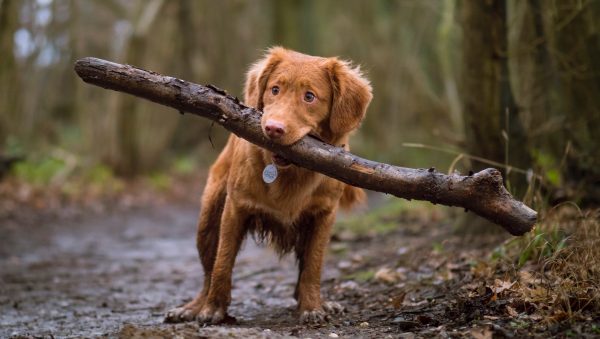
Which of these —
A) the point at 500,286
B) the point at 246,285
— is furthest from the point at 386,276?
the point at 500,286

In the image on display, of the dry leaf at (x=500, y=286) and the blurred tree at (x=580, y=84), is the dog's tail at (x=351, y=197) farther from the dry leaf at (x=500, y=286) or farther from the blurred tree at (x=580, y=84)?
the blurred tree at (x=580, y=84)

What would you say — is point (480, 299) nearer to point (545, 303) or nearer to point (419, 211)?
point (545, 303)

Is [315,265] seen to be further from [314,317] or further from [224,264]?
[224,264]

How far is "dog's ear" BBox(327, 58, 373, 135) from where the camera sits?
4648 millimetres

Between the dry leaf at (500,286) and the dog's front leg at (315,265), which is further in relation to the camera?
the dog's front leg at (315,265)

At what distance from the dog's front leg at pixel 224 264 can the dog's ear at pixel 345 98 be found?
39.5 inches

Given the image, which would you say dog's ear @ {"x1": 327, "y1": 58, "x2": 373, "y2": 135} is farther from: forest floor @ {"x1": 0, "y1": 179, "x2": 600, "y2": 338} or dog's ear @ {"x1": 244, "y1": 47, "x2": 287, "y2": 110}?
forest floor @ {"x1": 0, "y1": 179, "x2": 600, "y2": 338}

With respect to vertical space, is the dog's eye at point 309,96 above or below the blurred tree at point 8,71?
below

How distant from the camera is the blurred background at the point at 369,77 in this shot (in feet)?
20.5

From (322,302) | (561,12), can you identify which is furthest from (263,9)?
(322,302)

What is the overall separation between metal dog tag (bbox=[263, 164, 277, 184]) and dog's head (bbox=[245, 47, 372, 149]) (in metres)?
0.41

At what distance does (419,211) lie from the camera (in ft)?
33.1

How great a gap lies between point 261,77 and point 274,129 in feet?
3.06

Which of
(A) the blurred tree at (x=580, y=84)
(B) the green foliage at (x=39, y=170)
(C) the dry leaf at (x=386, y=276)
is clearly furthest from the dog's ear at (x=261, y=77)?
(B) the green foliage at (x=39, y=170)
